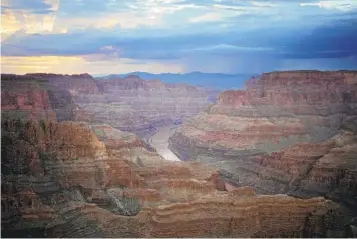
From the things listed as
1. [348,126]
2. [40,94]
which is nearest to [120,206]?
[40,94]

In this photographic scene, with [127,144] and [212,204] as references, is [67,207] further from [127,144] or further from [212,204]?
[127,144]

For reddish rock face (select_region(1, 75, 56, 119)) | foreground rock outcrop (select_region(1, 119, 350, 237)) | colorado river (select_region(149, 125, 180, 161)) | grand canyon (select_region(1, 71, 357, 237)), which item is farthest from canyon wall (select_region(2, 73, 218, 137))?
foreground rock outcrop (select_region(1, 119, 350, 237))

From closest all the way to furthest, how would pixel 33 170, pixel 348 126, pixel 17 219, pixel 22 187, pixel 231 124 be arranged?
1. pixel 17 219
2. pixel 22 187
3. pixel 33 170
4. pixel 348 126
5. pixel 231 124

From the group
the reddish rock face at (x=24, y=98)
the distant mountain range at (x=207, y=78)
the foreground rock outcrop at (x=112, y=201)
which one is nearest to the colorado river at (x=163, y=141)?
the distant mountain range at (x=207, y=78)

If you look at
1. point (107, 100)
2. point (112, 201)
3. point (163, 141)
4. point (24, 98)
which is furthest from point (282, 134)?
point (112, 201)

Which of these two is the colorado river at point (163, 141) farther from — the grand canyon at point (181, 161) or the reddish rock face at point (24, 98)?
the reddish rock face at point (24, 98)
